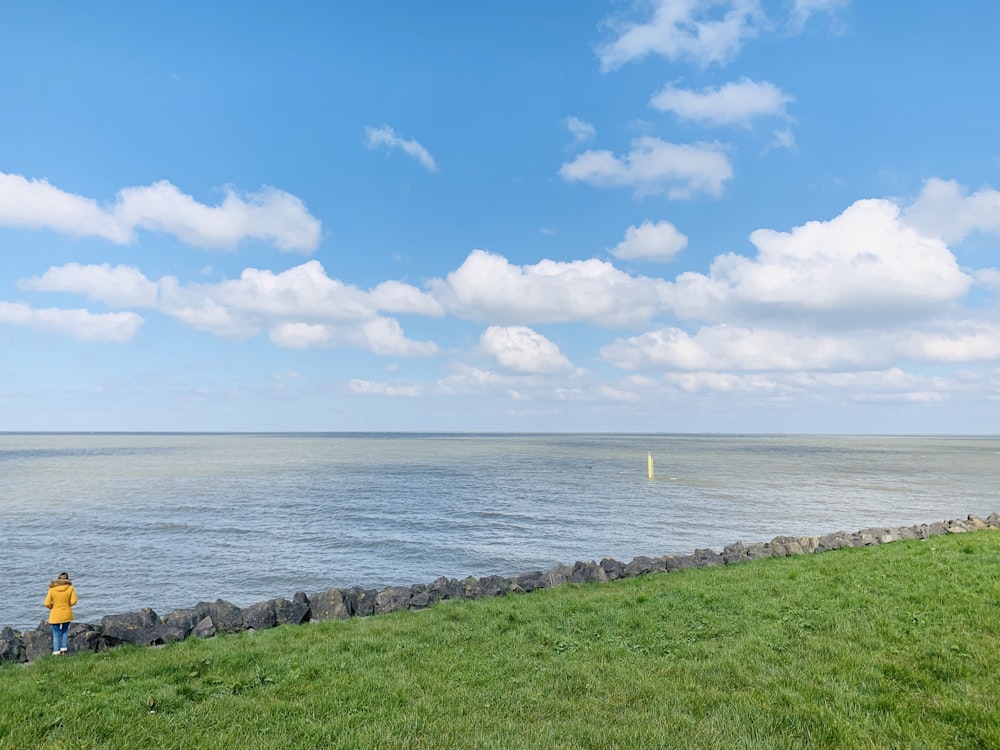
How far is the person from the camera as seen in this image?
44.5ft

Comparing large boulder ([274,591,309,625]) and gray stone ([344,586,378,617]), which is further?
gray stone ([344,586,378,617])

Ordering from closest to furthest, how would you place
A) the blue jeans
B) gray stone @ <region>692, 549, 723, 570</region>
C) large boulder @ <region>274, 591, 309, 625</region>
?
1. the blue jeans
2. large boulder @ <region>274, 591, 309, 625</region>
3. gray stone @ <region>692, 549, 723, 570</region>

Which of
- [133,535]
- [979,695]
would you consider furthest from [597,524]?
[979,695]

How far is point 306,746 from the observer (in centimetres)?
797

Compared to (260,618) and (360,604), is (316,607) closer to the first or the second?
(360,604)

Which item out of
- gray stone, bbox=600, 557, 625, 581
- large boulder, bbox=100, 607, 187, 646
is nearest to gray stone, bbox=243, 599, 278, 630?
large boulder, bbox=100, 607, 187, 646

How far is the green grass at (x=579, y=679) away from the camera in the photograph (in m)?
8.07

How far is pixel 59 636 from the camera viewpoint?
1384 cm

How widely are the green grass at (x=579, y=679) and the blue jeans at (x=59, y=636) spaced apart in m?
0.94

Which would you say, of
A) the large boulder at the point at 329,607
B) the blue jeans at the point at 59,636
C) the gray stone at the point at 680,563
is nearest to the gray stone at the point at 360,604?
the large boulder at the point at 329,607

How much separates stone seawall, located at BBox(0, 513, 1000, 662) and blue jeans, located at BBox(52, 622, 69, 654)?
0.62ft

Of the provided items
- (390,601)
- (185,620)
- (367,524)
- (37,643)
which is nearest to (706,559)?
(390,601)

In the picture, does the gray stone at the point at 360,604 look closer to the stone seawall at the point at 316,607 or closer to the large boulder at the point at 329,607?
the stone seawall at the point at 316,607

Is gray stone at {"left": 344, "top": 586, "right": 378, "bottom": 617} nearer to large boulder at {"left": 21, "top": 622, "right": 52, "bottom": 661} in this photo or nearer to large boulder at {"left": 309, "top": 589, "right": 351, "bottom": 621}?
large boulder at {"left": 309, "top": 589, "right": 351, "bottom": 621}
